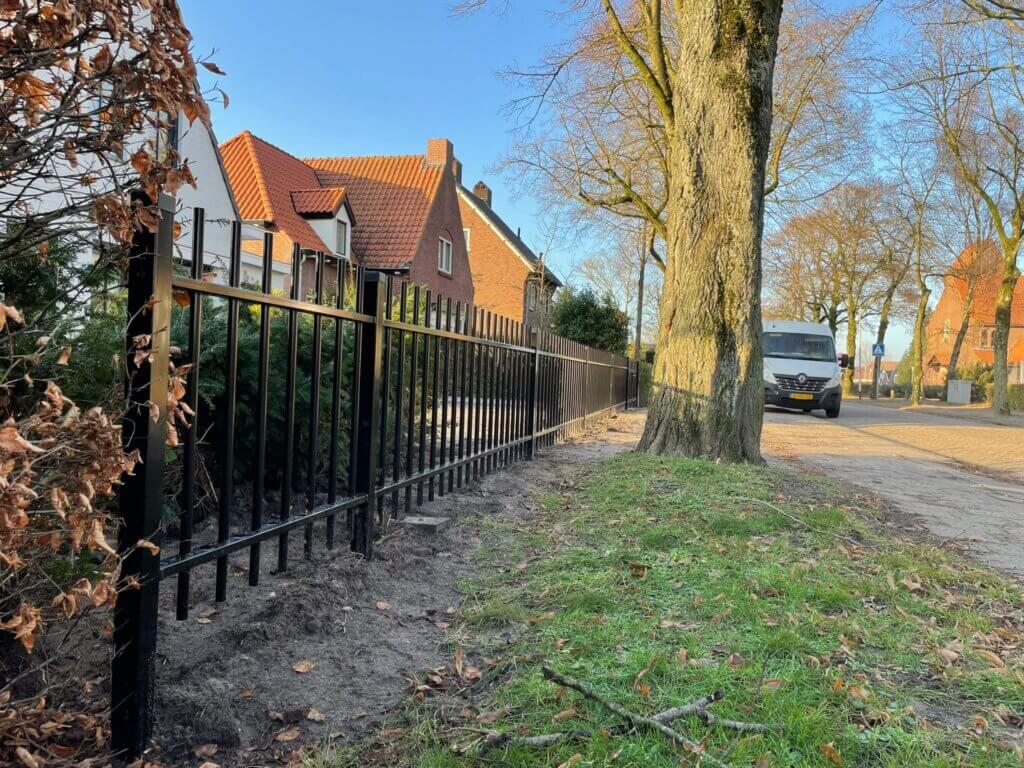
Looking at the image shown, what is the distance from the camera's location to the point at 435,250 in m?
26.6

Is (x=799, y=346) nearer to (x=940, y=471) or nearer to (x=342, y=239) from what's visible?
(x=940, y=471)

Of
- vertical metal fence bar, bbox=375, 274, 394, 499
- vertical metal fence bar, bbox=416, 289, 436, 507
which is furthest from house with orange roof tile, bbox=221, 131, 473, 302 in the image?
vertical metal fence bar, bbox=375, 274, 394, 499

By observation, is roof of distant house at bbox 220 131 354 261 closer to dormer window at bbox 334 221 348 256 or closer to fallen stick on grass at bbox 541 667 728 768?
dormer window at bbox 334 221 348 256

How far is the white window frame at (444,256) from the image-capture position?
27.0 meters

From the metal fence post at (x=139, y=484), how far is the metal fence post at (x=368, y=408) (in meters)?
1.65

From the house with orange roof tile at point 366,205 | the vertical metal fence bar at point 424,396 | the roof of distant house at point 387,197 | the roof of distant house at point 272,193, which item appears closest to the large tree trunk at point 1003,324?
the house with orange roof tile at point 366,205

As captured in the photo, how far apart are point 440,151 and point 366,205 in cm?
439

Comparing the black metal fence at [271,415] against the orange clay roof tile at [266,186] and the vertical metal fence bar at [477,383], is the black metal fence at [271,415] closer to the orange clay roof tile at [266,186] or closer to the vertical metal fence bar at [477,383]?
the vertical metal fence bar at [477,383]

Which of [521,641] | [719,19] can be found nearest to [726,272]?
[719,19]

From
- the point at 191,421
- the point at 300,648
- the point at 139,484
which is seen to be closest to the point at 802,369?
the point at 300,648

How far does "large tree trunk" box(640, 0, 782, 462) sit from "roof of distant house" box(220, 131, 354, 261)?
15308 millimetres

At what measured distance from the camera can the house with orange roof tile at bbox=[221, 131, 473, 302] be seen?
2189cm

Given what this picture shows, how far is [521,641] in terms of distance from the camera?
2869 millimetres

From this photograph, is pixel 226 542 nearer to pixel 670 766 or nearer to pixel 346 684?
pixel 346 684
